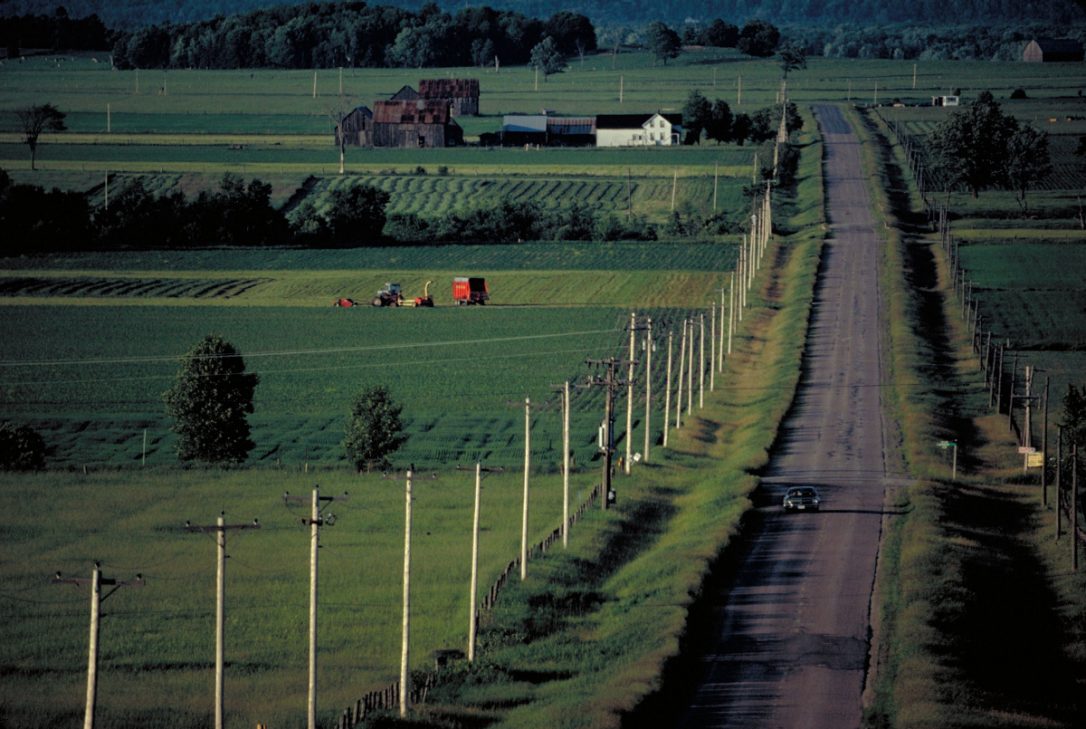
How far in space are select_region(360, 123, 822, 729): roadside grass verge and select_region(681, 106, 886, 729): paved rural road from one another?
1008 millimetres

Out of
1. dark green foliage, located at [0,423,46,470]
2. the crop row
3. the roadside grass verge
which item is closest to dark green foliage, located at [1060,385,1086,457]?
the roadside grass verge

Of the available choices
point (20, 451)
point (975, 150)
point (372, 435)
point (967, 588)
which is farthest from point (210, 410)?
point (975, 150)

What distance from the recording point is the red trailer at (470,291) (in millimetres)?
117188

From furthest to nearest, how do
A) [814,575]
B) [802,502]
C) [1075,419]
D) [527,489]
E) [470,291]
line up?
[470,291] → [1075,419] → [802,502] → [527,489] → [814,575]

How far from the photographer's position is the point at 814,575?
2259 inches

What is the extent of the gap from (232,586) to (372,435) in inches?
702

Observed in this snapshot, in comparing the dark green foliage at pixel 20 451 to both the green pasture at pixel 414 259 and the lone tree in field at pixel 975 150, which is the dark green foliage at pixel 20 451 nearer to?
the green pasture at pixel 414 259

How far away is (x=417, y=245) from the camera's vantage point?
142750mm

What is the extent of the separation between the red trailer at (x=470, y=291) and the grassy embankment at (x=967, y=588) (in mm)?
28081

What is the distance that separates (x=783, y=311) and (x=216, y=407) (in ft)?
146

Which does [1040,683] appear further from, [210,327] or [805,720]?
[210,327]

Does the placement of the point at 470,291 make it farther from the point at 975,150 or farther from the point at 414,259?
the point at 975,150

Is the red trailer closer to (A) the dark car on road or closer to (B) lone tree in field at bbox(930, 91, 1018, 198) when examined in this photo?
(A) the dark car on road

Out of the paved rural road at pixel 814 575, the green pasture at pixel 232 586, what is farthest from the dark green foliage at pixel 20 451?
the paved rural road at pixel 814 575
